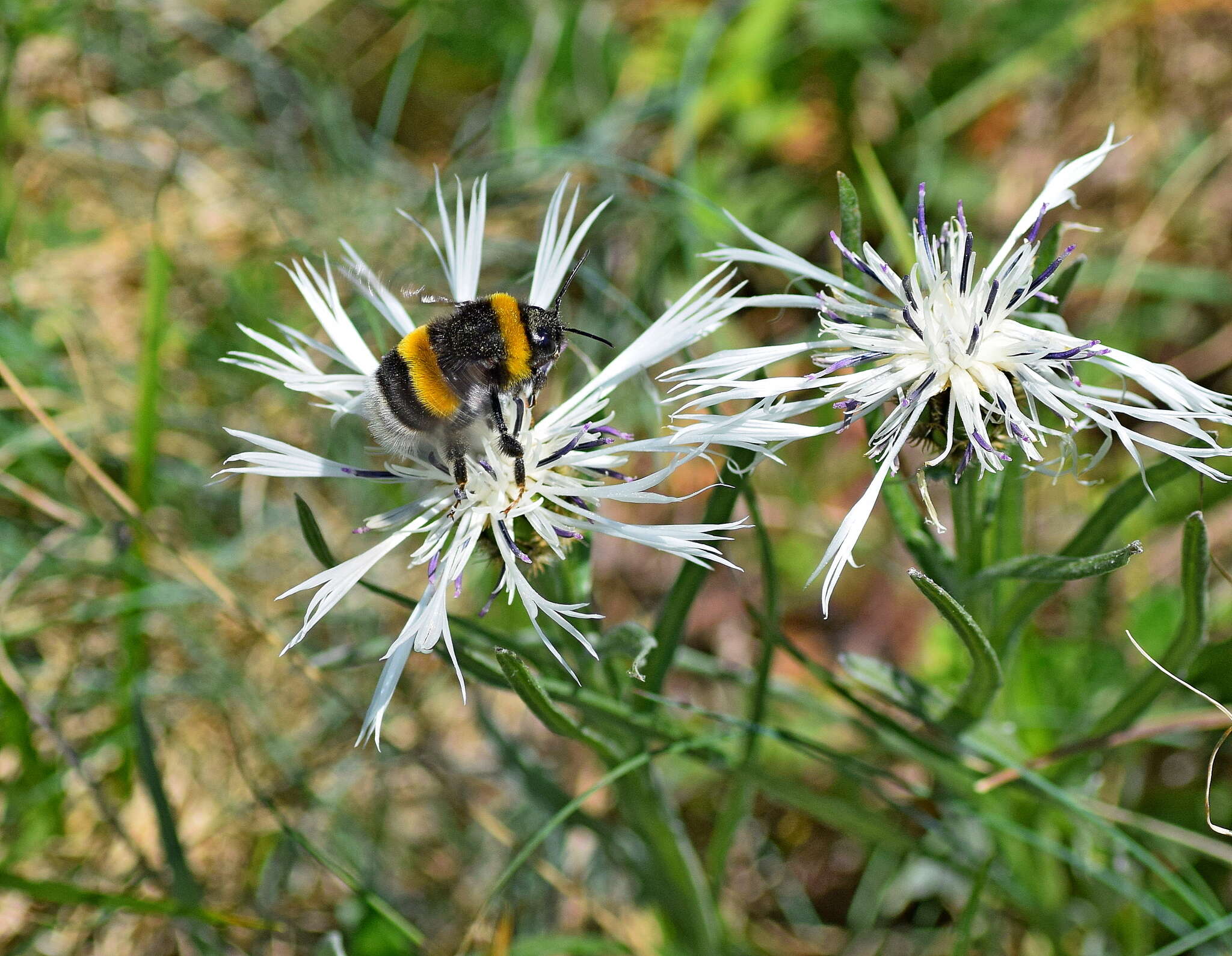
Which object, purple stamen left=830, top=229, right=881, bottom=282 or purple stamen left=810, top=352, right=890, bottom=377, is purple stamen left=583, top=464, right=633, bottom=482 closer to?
purple stamen left=810, top=352, right=890, bottom=377

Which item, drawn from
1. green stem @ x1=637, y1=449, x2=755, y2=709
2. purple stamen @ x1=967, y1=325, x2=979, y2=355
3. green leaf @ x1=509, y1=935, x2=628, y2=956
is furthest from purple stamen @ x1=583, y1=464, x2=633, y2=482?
green leaf @ x1=509, y1=935, x2=628, y2=956

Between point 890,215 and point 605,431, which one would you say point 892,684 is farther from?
point 890,215

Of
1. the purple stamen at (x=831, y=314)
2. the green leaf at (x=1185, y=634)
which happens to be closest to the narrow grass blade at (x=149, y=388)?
the purple stamen at (x=831, y=314)

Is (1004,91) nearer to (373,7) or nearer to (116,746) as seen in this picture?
(373,7)

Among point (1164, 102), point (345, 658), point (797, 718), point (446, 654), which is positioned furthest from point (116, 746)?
point (1164, 102)

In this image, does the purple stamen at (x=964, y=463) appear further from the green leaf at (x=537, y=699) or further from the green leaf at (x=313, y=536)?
the green leaf at (x=313, y=536)
